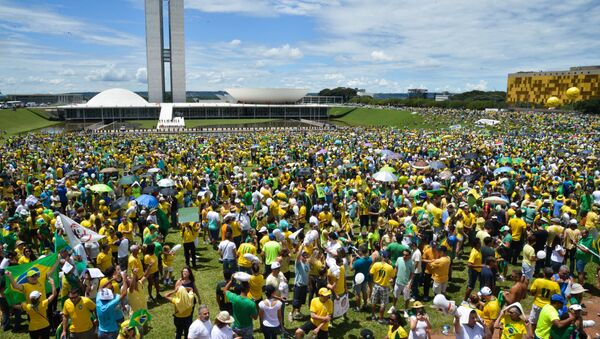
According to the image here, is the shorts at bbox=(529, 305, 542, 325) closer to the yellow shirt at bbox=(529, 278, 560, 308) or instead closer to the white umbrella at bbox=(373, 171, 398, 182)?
the yellow shirt at bbox=(529, 278, 560, 308)

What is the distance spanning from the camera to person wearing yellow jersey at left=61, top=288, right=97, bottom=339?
561 cm

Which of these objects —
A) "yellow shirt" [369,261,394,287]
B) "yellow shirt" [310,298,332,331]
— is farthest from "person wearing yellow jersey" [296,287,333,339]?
"yellow shirt" [369,261,394,287]

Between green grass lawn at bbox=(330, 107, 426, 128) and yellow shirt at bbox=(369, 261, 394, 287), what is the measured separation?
50.3 m

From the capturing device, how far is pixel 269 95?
89.1m

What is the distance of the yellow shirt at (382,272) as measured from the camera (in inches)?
278

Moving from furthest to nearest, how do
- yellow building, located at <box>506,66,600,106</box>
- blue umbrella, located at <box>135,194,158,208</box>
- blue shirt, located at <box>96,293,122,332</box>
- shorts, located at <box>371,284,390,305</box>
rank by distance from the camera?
1. yellow building, located at <box>506,66,600,106</box>
2. blue umbrella, located at <box>135,194,158,208</box>
3. shorts, located at <box>371,284,390,305</box>
4. blue shirt, located at <box>96,293,122,332</box>

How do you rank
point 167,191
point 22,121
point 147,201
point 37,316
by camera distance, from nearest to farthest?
1. point 37,316
2. point 147,201
3. point 167,191
4. point 22,121

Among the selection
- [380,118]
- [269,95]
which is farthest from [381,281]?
[269,95]

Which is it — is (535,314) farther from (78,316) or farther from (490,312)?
(78,316)

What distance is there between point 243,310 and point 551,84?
92.7m

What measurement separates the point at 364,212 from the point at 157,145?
21.5 m

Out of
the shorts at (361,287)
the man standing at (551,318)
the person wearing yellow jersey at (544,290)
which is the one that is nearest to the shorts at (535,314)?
the person wearing yellow jersey at (544,290)

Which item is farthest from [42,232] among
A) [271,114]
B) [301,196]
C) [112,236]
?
[271,114]

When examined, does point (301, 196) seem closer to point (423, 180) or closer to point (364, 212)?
point (364, 212)
